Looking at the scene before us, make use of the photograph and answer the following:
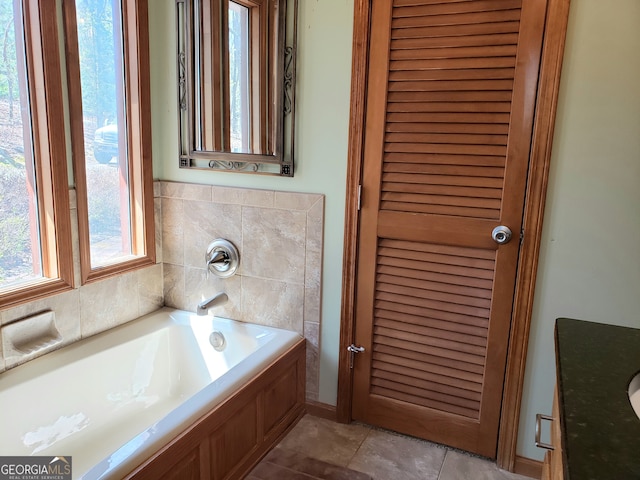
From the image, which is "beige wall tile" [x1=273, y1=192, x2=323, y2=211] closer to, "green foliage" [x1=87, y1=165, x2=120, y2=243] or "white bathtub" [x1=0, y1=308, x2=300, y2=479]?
"white bathtub" [x1=0, y1=308, x2=300, y2=479]

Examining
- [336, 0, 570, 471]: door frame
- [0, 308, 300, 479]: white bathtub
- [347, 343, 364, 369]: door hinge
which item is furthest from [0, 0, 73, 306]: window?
[347, 343, 364, 369]: door hinge

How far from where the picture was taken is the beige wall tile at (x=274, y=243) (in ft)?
7.32

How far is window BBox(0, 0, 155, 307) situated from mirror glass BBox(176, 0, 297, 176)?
22 cm

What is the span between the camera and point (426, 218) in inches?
77.7

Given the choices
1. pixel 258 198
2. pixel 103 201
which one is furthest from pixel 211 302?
pixel 103 201

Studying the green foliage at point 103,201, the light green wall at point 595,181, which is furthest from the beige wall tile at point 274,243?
the light green wall at point 595,181

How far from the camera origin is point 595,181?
1716 millimetres

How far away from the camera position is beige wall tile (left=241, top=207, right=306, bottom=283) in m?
2.23

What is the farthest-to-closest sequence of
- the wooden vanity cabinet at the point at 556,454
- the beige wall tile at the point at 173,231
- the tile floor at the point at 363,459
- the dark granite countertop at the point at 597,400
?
1. the beige wall tile at the point at 173,231
2. the tile floor at the point at 363,459
3. the wooden vanity cabinet at the point at 556,454
4. the dark granite countertop at the point at 597,400

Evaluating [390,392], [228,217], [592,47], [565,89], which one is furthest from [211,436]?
[592,47]

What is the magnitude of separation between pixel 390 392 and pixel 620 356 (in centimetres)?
123

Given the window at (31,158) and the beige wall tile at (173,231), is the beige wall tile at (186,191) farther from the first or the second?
the window at (31,158)

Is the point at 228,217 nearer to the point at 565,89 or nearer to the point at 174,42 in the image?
the point at 174,42

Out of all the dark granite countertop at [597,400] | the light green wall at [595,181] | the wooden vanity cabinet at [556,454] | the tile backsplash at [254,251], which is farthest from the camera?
the tile backsplash at [254,251]
